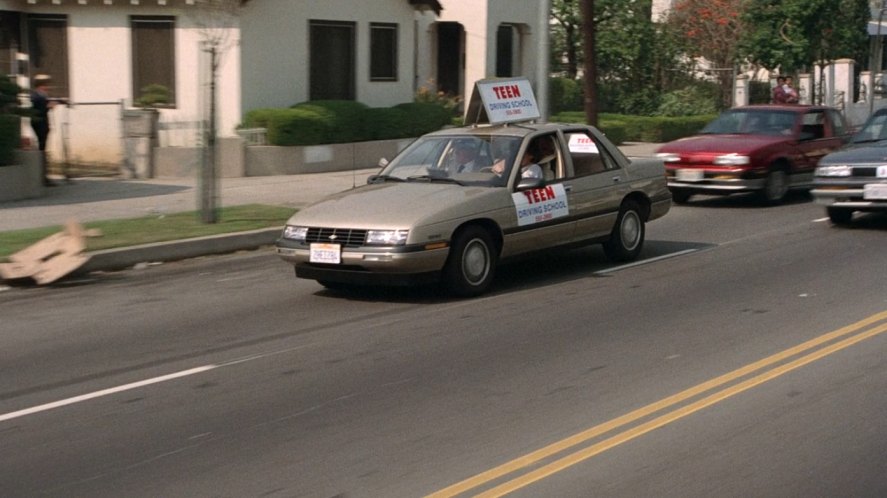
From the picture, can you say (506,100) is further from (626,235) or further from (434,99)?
(434,99)

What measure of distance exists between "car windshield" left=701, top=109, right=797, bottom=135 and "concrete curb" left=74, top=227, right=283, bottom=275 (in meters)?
8.39

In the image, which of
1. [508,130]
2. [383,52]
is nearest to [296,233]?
[508,130]

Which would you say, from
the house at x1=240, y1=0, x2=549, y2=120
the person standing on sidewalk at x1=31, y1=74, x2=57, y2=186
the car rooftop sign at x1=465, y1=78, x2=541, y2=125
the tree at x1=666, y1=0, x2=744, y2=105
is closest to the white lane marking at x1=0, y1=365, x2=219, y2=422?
the car rooftop sign at x1=465, y1=78, x2=541, y2=125

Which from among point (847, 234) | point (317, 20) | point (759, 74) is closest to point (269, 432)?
point (847, 234)

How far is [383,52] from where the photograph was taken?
25625 millimetres

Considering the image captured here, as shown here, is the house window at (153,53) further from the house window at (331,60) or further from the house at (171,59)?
the house window at (331,60)

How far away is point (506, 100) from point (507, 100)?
0.8 inches

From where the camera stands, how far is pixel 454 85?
31.8m

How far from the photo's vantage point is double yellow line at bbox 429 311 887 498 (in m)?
6.07

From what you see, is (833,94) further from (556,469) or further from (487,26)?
(556,469)

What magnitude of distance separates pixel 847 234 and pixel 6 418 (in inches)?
453

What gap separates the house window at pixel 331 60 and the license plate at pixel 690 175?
862 centimetres

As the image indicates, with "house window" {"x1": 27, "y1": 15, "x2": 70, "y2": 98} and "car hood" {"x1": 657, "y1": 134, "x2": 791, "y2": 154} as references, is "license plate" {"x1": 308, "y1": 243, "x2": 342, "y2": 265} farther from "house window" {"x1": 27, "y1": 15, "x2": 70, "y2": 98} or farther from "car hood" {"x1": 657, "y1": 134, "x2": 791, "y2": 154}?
"house window" {"x1": 27, "y1": 15, "x2": 70, "y2": 98}

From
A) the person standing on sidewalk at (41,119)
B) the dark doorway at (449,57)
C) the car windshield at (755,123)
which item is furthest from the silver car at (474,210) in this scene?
the dark doorway at (449,57)
